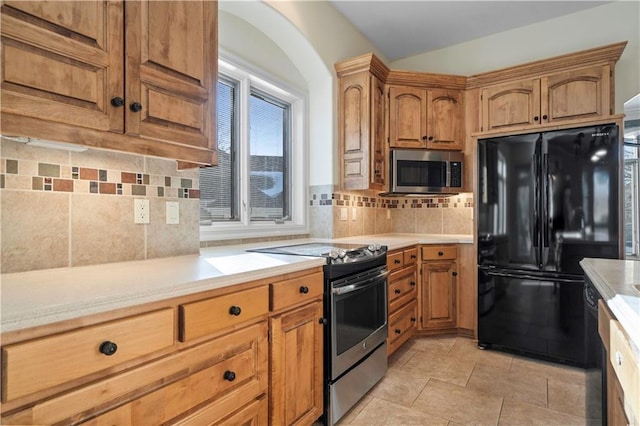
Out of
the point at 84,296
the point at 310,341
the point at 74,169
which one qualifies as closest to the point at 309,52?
the point at 74,169

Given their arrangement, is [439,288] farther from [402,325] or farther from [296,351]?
[296,351]

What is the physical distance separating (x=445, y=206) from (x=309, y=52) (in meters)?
2.13

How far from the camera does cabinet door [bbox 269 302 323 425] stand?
1.49 meters

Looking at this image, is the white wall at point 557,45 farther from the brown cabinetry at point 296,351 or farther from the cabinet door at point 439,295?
the brown cabinetry at point 296,351

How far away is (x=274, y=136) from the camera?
9.58ft

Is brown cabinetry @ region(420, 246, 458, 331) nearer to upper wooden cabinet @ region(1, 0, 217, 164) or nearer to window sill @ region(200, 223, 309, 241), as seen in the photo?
window sill @ region(200, 223, 309, 241)

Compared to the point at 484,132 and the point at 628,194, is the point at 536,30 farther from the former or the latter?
the point at 628,194

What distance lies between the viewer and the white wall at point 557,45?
2844 mm

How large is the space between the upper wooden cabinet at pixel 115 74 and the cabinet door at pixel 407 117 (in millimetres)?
2027

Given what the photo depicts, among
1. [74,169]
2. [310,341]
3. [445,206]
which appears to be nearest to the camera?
[74,169]

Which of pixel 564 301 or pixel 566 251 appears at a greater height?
pixel 566 251

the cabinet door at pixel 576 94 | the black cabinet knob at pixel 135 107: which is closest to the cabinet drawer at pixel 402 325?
the cabinet door at pixel 576 94

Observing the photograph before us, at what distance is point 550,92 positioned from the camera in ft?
9.20

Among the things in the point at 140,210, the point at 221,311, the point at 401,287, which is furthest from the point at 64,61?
the point at 401,287
